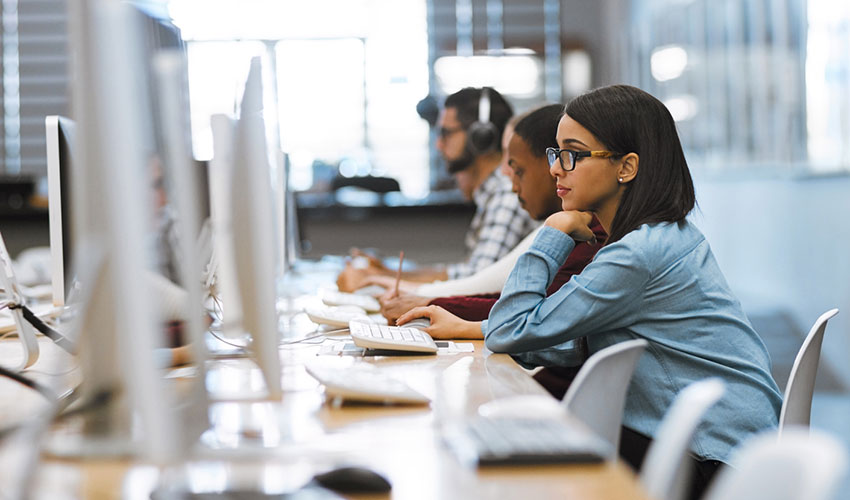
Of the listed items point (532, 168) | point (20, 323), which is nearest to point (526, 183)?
point (532, 168)

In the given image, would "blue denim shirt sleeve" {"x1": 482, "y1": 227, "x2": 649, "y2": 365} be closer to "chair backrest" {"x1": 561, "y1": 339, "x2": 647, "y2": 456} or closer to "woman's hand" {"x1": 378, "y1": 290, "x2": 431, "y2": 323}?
"chair backrest" {"x1": 561, "y1": 339, "x2": 647, "y2": 456}

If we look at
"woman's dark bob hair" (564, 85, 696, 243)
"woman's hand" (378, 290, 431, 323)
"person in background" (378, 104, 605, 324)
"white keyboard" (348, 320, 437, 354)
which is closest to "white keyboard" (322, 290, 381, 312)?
"person in background" (378, 104, 605, 324)

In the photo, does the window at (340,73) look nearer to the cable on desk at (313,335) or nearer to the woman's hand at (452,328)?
the cable on desk at (313,335)

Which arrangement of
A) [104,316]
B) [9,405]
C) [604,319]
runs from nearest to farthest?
[104,316]
[9,405]
[604,319]

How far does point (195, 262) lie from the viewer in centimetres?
94

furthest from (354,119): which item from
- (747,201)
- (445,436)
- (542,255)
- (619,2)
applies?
(445,436)

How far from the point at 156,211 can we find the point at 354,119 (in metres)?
7.30

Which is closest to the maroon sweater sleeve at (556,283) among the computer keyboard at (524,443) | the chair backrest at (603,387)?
the chair backrest at (603,387)

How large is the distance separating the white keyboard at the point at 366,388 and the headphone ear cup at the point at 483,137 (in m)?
2.13

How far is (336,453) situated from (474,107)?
2660mm

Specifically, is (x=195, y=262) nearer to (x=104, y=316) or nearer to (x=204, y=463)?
(x=104, y=316)

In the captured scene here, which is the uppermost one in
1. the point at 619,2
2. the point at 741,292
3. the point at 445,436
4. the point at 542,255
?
the point at 619,2

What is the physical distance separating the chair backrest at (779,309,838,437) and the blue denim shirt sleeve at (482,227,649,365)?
278 millimetres

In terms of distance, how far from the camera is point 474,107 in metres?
3.59
